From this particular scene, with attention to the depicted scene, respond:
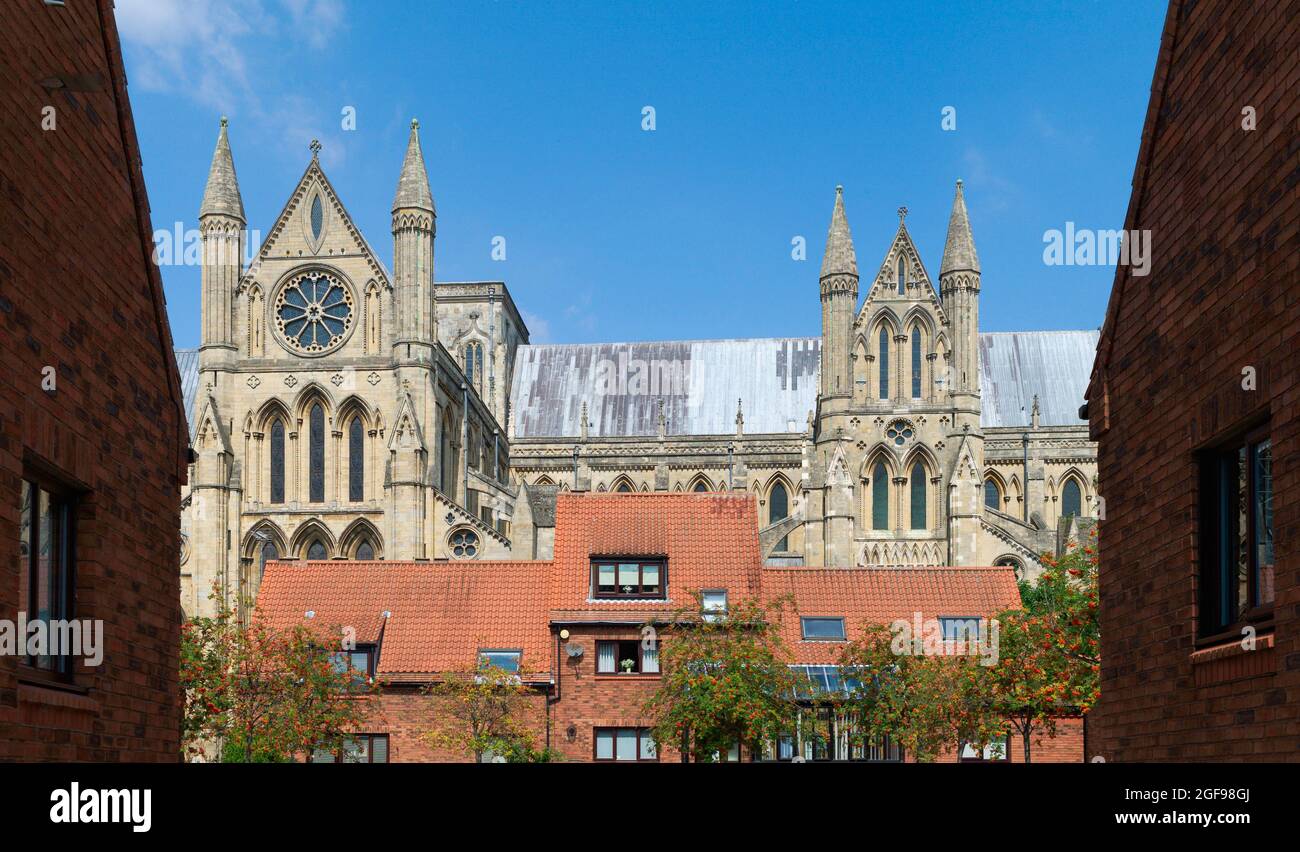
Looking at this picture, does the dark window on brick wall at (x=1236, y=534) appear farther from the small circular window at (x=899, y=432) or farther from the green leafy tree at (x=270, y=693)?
the small circular window at (x=899, y=432)

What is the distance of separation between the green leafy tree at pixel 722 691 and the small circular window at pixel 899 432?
36523 millimetres

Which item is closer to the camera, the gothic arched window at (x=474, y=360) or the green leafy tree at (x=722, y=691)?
the green leafy tree at (x=722, y=691)

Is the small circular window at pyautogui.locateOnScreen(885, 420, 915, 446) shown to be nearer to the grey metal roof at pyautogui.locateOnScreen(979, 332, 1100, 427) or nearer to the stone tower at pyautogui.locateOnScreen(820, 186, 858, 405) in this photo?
the stone tower at pyautogui.locateOnScreen(820, 186, 858, 405)

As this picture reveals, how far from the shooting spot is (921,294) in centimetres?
7075

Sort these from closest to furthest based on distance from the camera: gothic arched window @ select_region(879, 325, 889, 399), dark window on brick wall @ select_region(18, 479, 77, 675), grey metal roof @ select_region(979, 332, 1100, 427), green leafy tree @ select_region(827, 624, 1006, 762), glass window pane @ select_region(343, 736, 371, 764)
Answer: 1. dark window on brick wall @ select_region(18, 479, 77, 675)
2. green leafy tree @ select_region(827, 624, 1006, 762)
3. glass window pane @ select_region(343, 736, 371, 764)
4. gothic arched window @ select_region(879, 325, 889, 399)
5. grey metal roof @ select_region(979, 332, 1100, 427)

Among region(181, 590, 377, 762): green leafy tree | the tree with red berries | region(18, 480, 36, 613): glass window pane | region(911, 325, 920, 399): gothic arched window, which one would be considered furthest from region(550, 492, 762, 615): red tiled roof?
region(911, 325, 920, 399): gothic arched window

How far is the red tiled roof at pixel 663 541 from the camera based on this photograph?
37031 mm

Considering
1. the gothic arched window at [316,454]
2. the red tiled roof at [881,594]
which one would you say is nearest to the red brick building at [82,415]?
the red tiled roof at [881,594]

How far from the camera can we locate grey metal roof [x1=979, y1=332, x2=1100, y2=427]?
82188mm

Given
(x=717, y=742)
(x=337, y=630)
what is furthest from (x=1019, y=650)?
(x=337, y=630)

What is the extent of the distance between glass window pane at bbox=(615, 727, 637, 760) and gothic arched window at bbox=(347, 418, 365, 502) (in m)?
25.6
